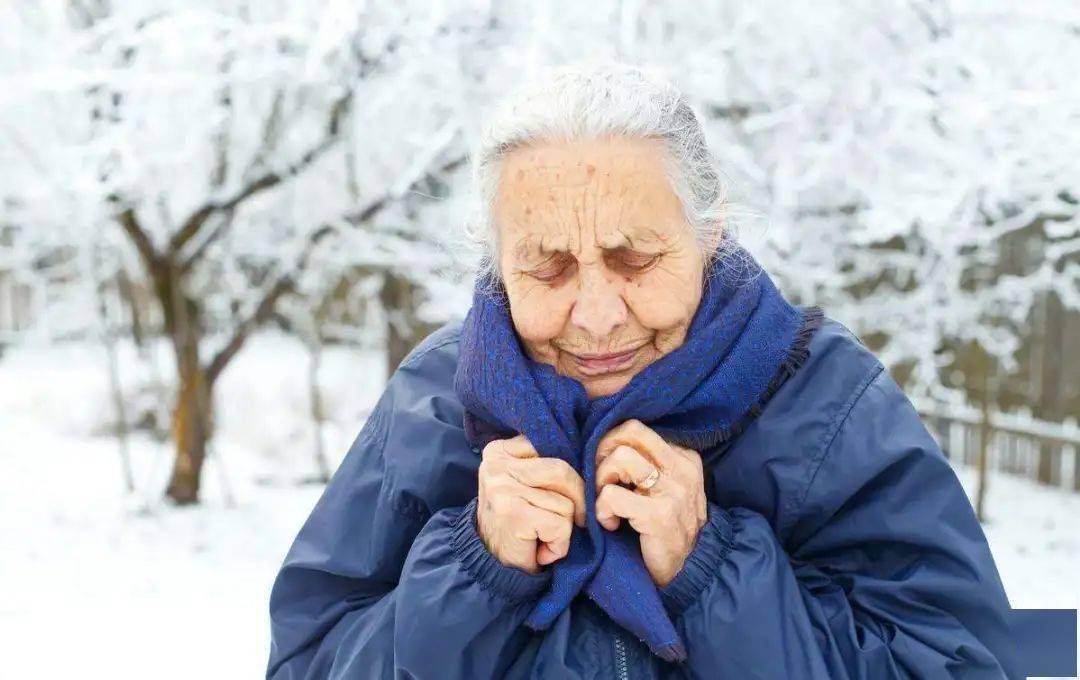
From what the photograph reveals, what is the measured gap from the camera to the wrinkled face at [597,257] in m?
1.23

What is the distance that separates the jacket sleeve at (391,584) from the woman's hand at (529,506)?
0.08 ft

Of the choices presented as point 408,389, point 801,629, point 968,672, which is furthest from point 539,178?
point 968,672

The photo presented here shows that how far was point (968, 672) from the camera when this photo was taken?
1201mm

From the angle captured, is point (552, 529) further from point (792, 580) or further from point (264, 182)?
point (264, 182)

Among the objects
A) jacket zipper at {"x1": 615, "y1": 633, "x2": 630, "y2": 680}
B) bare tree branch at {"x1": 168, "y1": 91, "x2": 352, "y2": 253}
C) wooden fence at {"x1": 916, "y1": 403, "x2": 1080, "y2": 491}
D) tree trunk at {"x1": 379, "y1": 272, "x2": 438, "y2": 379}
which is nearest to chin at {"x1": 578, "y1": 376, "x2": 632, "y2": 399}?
jacket zipper at {"x1": 615, "y1": 633, "x2": 630, "y2": 680}

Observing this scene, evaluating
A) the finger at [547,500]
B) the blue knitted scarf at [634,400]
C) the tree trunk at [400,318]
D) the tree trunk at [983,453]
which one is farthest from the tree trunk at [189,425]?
the finger at [547,500]

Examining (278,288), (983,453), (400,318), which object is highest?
(278,288)

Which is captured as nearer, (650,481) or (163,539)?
(650,481)

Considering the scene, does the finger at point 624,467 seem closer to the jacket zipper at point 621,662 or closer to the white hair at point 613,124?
the jacket zipper at point 621,662

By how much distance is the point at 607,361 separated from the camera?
1.31 m

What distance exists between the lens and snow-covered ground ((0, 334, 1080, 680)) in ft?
15.6

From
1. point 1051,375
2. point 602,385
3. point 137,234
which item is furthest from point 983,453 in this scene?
point 137,234

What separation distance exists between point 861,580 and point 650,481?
0.34 meters

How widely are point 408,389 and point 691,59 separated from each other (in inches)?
167
